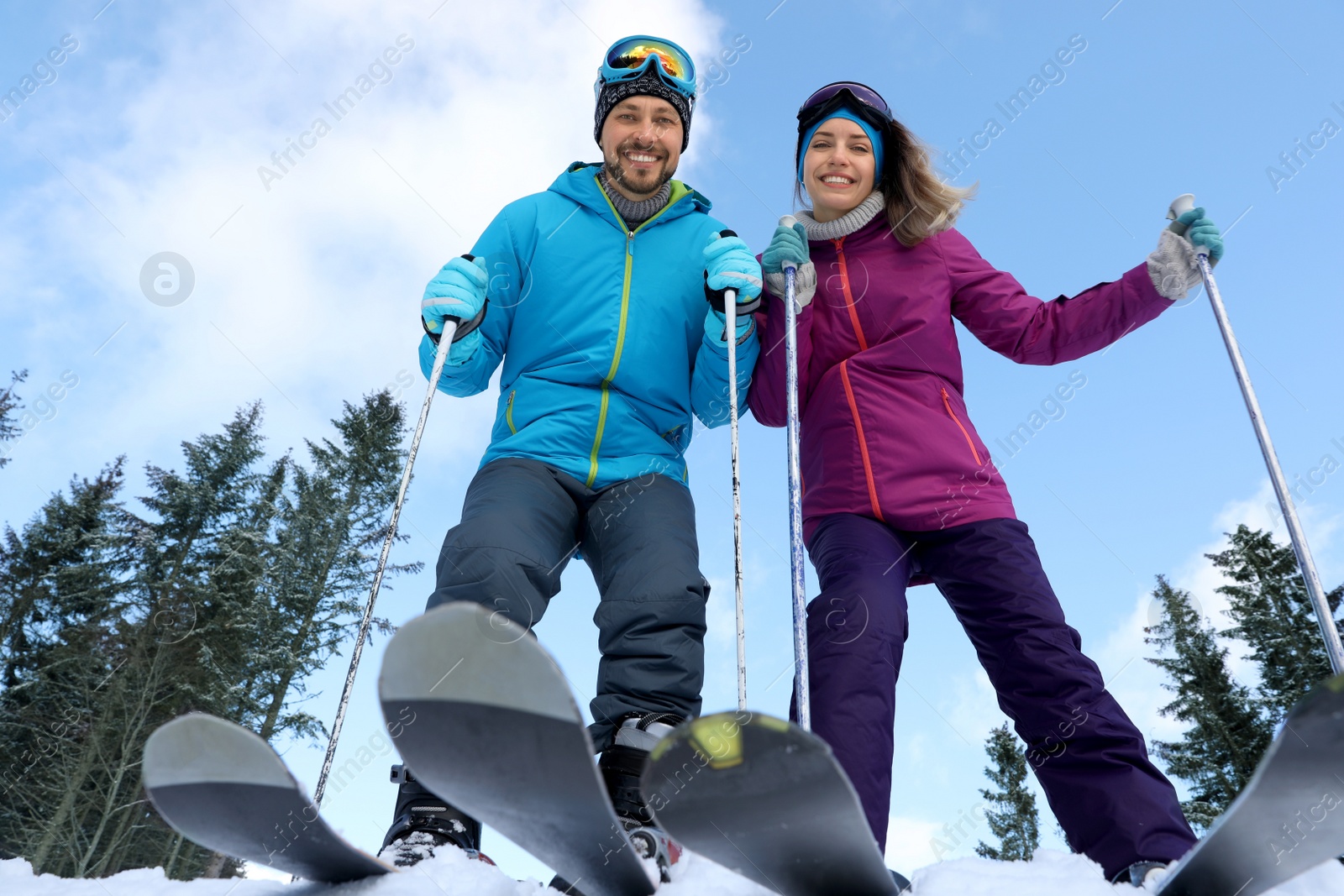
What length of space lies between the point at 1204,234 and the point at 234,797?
3.32 m

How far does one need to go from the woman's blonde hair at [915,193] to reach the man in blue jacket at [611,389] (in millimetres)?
766

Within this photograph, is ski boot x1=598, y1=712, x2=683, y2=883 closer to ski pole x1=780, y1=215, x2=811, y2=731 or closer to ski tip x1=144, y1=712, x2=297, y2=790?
ski pole x1=780, y1=215, x2=811, y2=731

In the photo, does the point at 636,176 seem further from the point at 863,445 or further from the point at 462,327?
the point at 863,445

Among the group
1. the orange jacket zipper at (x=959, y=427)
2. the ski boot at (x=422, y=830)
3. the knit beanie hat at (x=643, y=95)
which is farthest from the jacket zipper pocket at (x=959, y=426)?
the ski boot at (x=422, y=830)

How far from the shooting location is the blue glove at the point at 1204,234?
9.86 ft

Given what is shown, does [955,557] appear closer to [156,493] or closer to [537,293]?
[537,293]

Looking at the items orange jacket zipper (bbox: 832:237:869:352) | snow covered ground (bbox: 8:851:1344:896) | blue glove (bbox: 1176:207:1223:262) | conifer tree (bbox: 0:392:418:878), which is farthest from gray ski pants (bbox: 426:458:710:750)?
conifer tree (bbox: 0:392:418:878)

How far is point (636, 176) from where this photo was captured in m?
3.72

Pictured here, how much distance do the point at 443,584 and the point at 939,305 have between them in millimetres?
2196

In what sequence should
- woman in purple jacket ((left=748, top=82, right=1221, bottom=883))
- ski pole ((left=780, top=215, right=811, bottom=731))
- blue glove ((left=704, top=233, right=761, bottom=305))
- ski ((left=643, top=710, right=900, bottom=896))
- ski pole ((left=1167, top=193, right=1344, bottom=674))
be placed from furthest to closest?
blue glove ((left=704, top=233, right=761, bottom=305)), woman in purple jacket ((left=748, top=82, right=1221, bottom=883)), ski pole ((left=780, top=215, right=811, bottom=731)), ski pole ((left=1167, top=193, right=1344, bottom=674)), ski ((left=643, top=710, right=900, bottom=896))

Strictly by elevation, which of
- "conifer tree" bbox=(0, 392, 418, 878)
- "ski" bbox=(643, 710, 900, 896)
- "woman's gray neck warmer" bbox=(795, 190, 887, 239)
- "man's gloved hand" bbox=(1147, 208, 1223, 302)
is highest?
"conifer tree" bbox=(0, 392, 418, 878)

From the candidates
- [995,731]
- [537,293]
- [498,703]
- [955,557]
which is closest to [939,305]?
[955,557]

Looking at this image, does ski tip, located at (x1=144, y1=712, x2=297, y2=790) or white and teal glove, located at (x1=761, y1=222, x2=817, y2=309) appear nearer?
ski tip, located at (x1=144, y1=712, x2=297, y2=790)

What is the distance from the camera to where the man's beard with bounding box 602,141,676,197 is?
3725 mm
